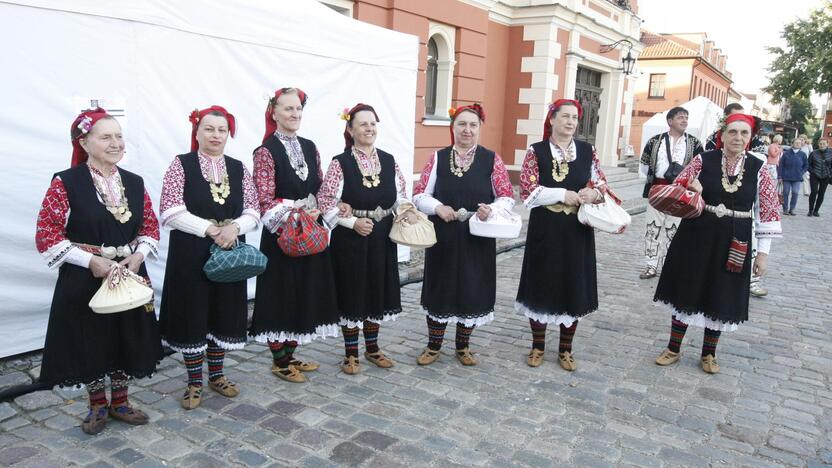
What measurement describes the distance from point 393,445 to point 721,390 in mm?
2405

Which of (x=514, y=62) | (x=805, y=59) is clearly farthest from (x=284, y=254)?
(x=805, y=59)

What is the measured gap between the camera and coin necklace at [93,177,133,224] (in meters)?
3.04

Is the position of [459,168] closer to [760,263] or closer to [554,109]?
[554,109]

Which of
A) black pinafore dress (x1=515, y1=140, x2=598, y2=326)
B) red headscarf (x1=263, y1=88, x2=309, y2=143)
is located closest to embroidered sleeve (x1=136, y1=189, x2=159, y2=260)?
red headscarf (x1=263, y1=88, x2=309, y2=143)

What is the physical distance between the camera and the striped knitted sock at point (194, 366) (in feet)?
11.6

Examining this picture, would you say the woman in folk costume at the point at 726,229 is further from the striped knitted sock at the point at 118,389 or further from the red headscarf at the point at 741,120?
the striped knitted sock at the point at 118,389

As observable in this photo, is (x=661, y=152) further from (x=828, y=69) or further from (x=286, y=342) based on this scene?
(x=828, y=69)

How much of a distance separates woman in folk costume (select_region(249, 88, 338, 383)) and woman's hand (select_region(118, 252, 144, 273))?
75cm

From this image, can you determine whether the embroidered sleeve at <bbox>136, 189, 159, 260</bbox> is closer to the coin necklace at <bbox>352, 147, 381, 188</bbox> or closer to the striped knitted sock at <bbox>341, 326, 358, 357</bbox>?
the coin necklace at <bbox>352, 147, 381, 188</bbox>

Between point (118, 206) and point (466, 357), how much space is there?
255 centimetres

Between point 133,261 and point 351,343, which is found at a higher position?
point 133,261

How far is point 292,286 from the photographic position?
380 cm

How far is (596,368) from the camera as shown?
14.4 ft

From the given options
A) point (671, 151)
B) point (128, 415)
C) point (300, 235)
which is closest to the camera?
point (128, 415)
